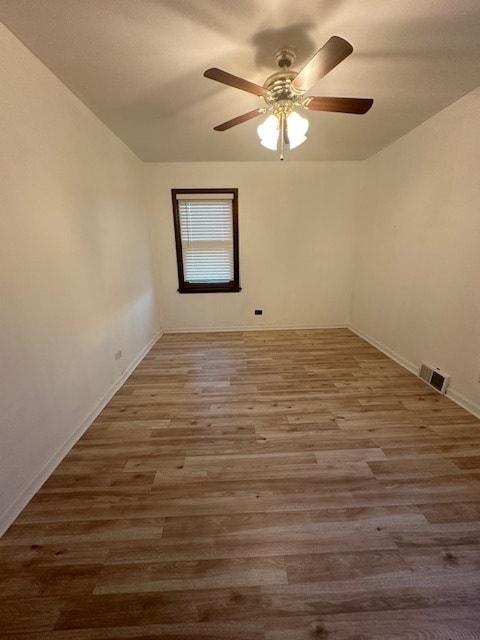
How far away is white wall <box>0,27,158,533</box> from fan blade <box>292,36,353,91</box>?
63.5 inches

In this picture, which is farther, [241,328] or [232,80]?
[241,328]

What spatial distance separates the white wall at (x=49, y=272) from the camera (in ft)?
4.45

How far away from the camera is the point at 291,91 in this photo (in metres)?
1.65

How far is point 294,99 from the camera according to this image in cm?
172

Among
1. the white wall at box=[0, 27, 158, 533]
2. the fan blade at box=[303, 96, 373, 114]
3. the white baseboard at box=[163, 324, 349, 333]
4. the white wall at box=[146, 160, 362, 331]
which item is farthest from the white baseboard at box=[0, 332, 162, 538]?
the fan blade at box=[303, 96, 373, 114]

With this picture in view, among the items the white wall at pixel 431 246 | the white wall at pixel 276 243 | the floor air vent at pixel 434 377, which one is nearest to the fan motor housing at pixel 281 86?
the white wall at pixel 431 246

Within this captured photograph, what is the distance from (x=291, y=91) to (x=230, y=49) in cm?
44

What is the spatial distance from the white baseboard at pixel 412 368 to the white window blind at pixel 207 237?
7.33 ft

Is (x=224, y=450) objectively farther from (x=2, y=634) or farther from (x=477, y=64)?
(x=477, y=64)

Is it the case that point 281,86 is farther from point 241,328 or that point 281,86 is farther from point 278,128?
point 241,328

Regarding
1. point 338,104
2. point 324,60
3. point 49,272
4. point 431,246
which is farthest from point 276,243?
point 49,272

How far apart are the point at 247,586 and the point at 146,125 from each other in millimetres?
3465

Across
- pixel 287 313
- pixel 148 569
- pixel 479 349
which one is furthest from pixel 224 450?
pixel 287 313

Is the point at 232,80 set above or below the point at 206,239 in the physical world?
above
